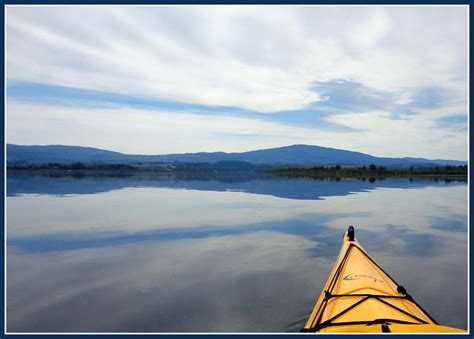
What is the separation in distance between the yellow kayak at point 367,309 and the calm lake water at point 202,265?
631mm

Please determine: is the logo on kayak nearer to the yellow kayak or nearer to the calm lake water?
the yellow kayak

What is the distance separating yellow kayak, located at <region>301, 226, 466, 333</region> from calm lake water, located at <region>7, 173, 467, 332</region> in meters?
0.63

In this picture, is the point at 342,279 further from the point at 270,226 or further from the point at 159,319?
the point at 270,226

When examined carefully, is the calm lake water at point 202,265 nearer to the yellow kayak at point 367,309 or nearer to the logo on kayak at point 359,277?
the yellow kayak at point 367,309

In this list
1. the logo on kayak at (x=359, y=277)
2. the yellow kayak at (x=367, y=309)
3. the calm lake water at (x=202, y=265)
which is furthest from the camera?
the logo on kayak at (x=359, y=277)

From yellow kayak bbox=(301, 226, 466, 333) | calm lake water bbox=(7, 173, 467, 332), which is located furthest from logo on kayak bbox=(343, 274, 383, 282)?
calm lake water bbox=(7, 173, 467, 332)

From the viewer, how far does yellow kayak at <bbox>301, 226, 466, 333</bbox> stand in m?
4.28

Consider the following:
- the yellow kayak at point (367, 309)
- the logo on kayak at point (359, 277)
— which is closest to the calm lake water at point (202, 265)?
the yellow kayak at point (367, 309)

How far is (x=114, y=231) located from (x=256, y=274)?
680cm

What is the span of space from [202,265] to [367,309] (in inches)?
180

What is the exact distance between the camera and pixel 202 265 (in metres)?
8.26

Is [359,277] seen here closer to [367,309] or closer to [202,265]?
[367,309]

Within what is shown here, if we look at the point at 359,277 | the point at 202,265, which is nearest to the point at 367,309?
the point at 359,277

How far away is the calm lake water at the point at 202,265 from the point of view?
5566 mm
